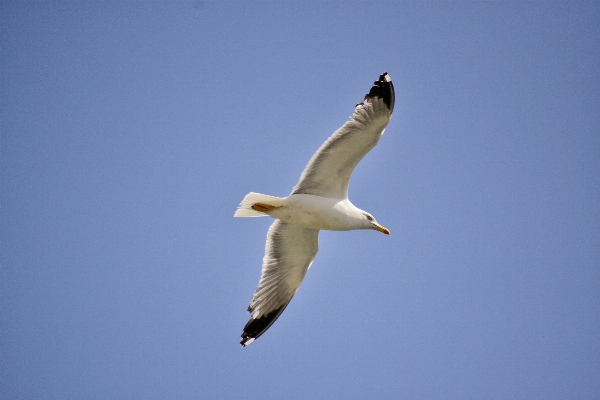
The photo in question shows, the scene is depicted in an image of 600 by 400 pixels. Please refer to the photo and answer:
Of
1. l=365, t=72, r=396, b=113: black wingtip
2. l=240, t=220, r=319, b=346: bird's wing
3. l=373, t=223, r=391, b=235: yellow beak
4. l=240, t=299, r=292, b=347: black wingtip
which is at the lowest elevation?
l=240, t=299, r=292, b=347: black wingtip

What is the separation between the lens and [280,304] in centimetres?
784

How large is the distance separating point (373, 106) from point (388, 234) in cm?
178

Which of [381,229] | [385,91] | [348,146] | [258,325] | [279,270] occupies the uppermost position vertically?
[385,91]

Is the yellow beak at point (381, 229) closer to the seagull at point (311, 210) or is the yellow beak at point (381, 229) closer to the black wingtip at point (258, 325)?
the seagull at point (311, 210)

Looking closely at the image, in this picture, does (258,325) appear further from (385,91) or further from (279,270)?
(385,91)

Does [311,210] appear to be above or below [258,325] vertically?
above

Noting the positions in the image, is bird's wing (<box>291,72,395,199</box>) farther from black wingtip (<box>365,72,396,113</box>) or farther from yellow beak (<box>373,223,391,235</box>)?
yellow beak (<box>373,223,391,235</box>)

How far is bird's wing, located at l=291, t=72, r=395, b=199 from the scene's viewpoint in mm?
6875

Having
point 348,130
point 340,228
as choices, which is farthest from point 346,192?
point 348,130

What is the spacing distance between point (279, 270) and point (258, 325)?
31.2 inches

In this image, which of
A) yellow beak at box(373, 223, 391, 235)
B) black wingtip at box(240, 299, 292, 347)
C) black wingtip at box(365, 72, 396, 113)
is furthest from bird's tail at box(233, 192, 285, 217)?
black wingtip at box(365, 72, 396, 113)

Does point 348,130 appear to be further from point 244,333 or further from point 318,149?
point 244,333

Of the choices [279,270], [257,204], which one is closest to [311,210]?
[257,204]

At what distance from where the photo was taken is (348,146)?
699 centimetres
